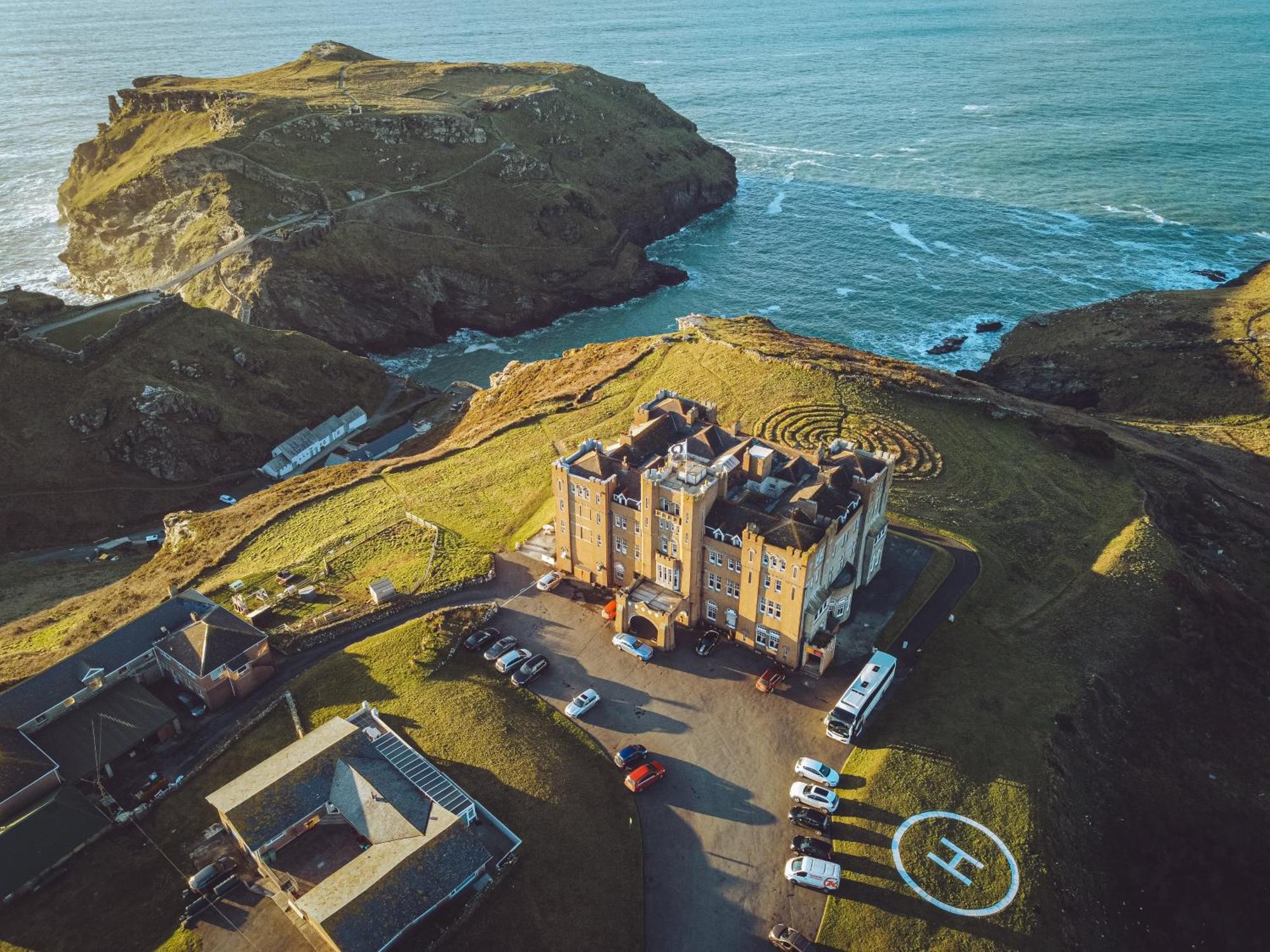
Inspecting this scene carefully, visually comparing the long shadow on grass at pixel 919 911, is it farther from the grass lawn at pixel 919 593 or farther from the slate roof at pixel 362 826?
the slate roof at pixel 362 826

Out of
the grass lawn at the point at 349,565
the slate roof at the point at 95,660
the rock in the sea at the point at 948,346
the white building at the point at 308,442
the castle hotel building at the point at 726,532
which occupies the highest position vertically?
the castle hotel building at the point at 726,532

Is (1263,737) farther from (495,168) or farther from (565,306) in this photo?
(495,168)

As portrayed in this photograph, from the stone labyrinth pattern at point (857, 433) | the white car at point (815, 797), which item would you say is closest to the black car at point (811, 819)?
the white car at point (815, 797)

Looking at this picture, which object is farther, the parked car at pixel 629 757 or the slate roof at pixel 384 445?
the slate roof at pixel 384 445

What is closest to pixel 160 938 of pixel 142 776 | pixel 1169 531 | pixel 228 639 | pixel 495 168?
pixel 142 776

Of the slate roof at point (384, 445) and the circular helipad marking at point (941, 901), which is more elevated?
the circular helipad marking at point (941, 901)

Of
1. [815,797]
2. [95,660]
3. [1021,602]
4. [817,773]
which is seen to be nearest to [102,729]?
[95,660]

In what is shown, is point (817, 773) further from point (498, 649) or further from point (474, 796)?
point (498, 649)
